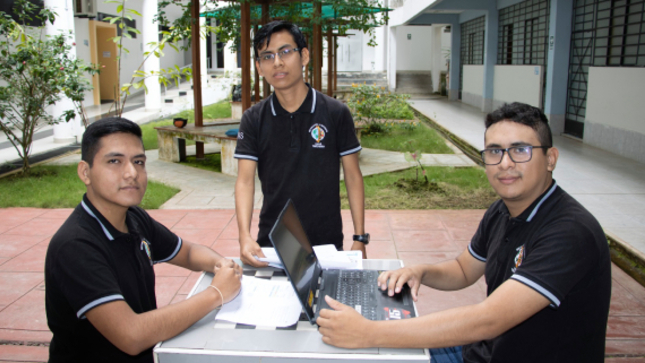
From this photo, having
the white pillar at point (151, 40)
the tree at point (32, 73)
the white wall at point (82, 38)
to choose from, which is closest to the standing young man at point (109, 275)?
the tree at point (32, 73)

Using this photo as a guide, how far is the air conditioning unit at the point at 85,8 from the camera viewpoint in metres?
13.8

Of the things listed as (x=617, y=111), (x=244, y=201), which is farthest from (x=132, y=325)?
(x=617, y=111)

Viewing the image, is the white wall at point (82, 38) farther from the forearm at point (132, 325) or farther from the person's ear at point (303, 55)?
the forearm at point (132, 325)

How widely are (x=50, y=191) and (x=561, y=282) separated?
20.3 ft

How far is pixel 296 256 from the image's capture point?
5.54ft

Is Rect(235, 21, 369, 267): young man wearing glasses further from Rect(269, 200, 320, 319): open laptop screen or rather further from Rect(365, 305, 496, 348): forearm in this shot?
Rect(365, 305, 496, 348): forearm

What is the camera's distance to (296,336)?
5.19ft

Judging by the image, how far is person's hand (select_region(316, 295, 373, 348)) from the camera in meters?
1.49

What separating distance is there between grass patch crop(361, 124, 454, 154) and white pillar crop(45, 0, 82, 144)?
520 centimetres

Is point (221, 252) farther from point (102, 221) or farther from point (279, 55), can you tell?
point (102, 221)

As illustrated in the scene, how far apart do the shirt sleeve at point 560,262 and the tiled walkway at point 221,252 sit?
61.0 inches

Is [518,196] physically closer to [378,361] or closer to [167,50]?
[378,361]

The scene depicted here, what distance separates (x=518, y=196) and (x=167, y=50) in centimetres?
2283

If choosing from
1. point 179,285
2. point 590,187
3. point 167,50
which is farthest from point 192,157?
point 167,50
